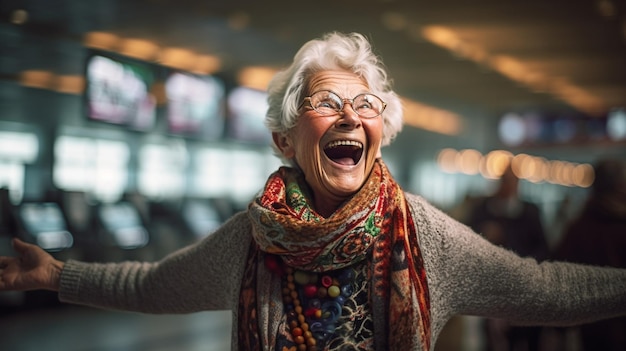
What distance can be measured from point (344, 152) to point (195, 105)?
485cm

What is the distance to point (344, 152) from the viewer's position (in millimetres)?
1797

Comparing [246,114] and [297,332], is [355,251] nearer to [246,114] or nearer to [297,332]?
[297,332]

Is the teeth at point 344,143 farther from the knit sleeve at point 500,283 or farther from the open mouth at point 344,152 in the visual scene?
the knit sleeve at point 500,283

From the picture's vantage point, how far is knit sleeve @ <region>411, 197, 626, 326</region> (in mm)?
1759

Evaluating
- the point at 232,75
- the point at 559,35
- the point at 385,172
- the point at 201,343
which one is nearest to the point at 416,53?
the point at 559,35

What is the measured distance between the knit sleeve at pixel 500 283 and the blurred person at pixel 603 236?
134 cm

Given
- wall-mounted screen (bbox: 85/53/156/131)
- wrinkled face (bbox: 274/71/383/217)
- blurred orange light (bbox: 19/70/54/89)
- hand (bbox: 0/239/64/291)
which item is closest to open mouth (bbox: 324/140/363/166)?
wrinkled face (bbox: 274/71/383/217)

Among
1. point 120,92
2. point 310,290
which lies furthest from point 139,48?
point 310,290

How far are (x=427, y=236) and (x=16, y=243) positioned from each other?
1.21 m

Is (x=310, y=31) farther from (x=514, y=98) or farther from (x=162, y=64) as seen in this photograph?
(x=514, y=98)

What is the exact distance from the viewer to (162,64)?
5.46 metres

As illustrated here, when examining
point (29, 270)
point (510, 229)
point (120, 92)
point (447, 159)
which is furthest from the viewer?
point (447, 159)

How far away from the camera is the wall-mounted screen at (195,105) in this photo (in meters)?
6.02

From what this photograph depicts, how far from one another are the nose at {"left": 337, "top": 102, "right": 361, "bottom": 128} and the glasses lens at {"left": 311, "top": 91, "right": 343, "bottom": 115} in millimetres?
20
